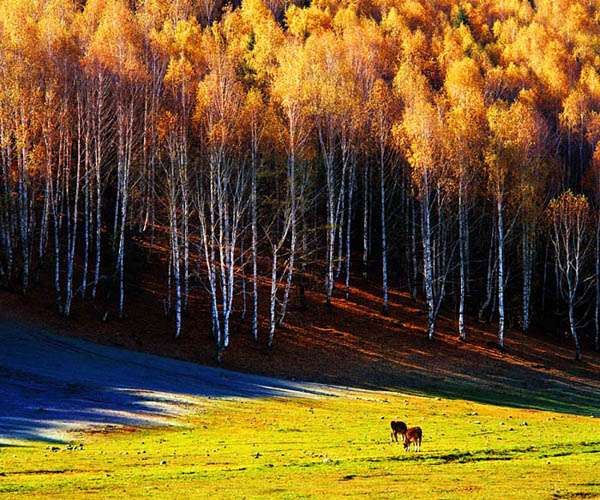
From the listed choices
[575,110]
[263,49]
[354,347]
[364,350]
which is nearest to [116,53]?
[354,347]

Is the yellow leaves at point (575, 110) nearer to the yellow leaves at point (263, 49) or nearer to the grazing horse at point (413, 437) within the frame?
the yellow leaves at point (263, 49)

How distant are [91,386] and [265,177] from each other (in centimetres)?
2491

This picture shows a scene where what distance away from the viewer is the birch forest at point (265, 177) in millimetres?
40594

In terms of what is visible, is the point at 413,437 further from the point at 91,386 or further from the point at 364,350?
the point at 364,350

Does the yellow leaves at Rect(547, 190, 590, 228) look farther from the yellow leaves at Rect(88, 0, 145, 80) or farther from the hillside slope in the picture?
the yellow leaves at Rect(88, 0, 145, 80)

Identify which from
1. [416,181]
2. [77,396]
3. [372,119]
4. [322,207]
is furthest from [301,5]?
[77,396]

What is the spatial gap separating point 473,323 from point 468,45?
2028 inches

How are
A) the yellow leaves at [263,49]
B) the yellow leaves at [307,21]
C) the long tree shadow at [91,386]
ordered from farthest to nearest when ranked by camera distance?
the yellow leaves at [307,21], the yellow leaves at [263,49], the long tree shadow at [91,386]

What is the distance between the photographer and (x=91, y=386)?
27.7 metres

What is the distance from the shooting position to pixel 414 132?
1801 inches

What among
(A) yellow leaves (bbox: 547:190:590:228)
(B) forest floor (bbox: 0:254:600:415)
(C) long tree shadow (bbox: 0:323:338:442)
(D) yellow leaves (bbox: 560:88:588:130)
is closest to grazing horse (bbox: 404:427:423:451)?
(C) long tree shadow (bbox: 0:323:338:442)

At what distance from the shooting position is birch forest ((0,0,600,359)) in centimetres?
4059

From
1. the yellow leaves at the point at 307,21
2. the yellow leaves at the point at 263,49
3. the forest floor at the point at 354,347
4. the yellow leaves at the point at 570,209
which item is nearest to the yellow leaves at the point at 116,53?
the yellow leaves at the point at 263,49

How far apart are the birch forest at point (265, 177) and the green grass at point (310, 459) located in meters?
15.2
